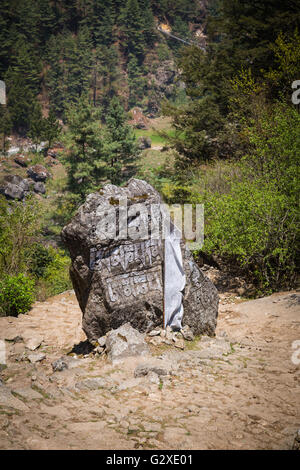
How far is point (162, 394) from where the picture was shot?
16.4 feet

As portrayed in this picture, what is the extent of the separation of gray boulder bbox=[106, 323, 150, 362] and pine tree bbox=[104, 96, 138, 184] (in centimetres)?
2464

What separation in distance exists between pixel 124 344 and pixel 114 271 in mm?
1363

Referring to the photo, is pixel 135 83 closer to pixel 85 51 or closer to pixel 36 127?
pixel 85 51

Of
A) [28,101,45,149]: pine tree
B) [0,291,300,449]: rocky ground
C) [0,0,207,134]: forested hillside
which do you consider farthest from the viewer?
[0,0,207,134]: forested hillside

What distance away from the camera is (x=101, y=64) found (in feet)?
236

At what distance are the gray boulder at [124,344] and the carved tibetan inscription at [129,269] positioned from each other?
1.77 feet

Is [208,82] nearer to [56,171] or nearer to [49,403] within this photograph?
[49,403]

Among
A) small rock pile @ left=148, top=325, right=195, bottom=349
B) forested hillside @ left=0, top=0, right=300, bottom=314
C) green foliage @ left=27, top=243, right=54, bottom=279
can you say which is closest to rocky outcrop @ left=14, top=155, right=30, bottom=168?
forested hillside @ left=0, top=0, right=300, bottom=314

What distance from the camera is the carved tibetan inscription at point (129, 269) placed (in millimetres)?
6770

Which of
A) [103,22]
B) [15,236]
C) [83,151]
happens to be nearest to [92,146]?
[83,151]

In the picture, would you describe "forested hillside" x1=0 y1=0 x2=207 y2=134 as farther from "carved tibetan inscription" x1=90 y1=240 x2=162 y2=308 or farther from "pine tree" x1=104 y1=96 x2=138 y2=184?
"carved tibetan inscription" x1=90 y1=240 x2=162 y2=308

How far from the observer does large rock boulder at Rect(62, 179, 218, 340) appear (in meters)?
6.76

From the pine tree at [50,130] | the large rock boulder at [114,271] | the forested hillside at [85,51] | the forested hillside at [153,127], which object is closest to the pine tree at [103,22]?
the forested hillside at [85,51]

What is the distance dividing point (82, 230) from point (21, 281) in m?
4.02
